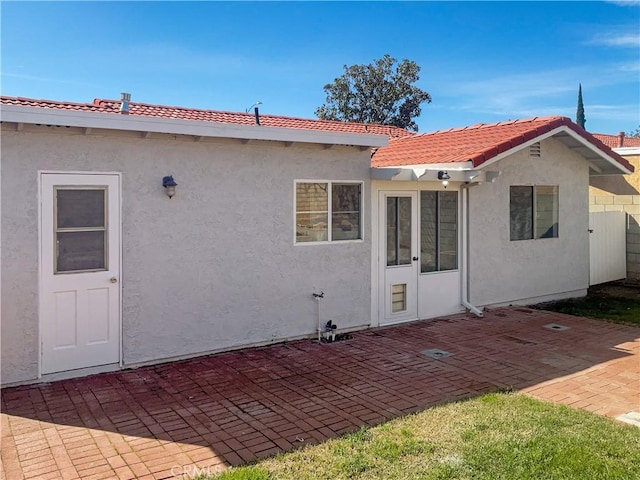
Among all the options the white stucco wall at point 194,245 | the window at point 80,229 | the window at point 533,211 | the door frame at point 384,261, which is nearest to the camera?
the white stucco wall at point 194,245

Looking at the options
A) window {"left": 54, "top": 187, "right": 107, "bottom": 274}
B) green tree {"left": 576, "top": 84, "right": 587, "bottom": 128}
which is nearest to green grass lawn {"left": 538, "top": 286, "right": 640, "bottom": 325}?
window {"left": 54, "top": 187, "right": 107, "bottom": 274}

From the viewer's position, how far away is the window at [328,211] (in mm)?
8695

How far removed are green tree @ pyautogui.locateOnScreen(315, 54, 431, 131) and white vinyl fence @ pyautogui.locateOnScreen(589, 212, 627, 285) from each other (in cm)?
2538

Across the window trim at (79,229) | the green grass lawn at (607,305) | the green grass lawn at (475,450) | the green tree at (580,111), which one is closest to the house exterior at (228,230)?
the window trim at (79,229)

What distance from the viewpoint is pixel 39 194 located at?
6.47 m

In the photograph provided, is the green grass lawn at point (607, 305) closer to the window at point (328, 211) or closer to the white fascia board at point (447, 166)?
the white fascia board at point (447, 166)

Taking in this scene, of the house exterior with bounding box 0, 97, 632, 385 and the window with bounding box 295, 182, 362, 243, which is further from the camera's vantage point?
the window with bounding box 295, 182, 362, 243

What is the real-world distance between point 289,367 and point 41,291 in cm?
330

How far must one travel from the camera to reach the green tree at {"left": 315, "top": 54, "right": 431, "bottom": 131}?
3912cm

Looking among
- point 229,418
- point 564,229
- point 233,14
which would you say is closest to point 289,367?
point 229,418

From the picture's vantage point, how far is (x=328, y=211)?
891cm

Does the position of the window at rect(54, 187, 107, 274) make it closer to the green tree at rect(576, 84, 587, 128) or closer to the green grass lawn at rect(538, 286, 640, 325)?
the green grass lawn at rect(538, 286, 640, 325)

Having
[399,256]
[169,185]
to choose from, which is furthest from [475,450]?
[399,256]

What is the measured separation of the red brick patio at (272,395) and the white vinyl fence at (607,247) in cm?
579
